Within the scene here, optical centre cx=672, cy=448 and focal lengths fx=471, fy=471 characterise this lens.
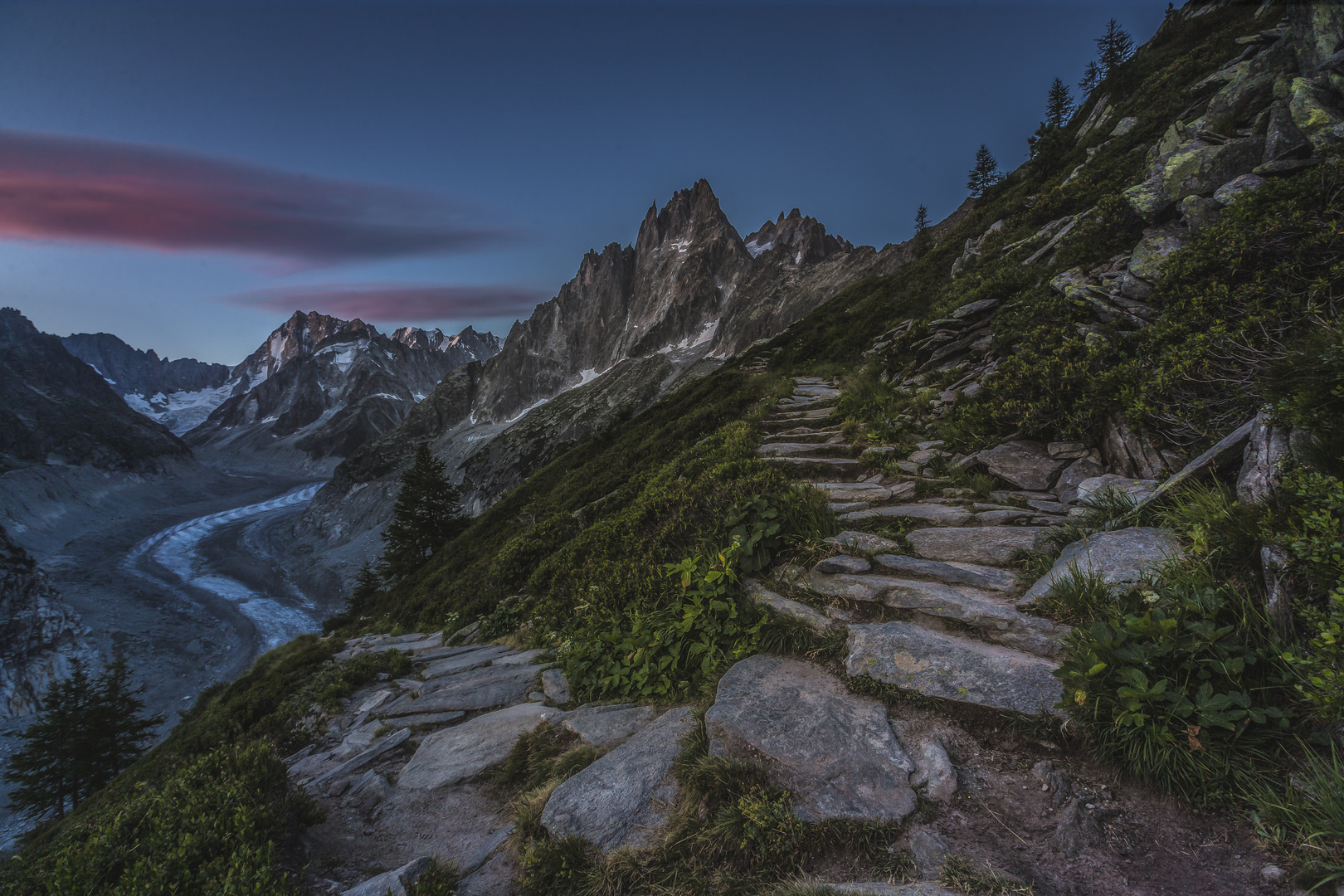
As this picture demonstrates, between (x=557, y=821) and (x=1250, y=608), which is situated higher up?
(x=1250, y=608)

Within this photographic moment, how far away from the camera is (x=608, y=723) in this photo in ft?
16.3

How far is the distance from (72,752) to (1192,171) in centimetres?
4620

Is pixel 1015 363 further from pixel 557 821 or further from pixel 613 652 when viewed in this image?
pixel 557 821

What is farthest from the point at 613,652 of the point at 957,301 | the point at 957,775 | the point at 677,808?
the point at 957,301

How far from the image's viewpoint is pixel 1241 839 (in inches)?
96.9

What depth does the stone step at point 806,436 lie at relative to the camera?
34.7 ft

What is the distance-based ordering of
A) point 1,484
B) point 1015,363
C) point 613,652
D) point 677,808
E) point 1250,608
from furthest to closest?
point 1,484 < point 1015,363 < point 613,652 < point 677,808 < point 1250,608

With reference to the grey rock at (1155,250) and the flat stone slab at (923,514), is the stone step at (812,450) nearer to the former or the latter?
the flat stone slab at (923,514)

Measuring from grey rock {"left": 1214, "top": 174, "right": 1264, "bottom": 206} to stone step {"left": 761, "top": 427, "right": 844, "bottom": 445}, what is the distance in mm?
6748

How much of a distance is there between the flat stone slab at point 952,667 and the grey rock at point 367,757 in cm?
571

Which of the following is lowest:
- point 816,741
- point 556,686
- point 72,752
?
point 72,752

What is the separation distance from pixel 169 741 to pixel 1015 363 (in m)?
22.4

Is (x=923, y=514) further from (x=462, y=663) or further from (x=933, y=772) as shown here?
(x=462, y=663)

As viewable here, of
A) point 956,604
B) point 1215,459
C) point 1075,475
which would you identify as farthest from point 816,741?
point 1075,475
